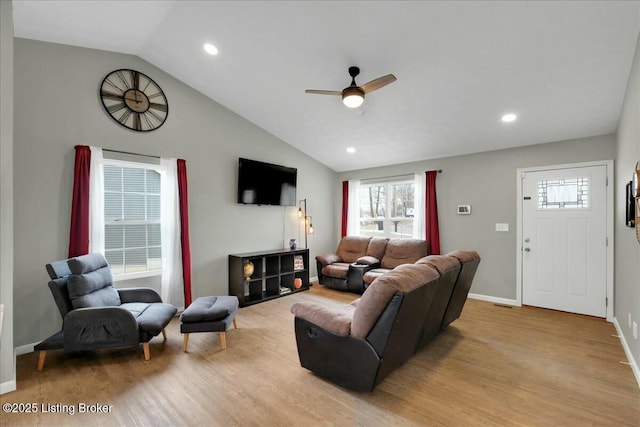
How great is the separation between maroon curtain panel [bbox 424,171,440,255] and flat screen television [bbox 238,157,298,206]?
2504mm

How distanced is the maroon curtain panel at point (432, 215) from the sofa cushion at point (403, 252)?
5.6 inches

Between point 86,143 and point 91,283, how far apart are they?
1.68m

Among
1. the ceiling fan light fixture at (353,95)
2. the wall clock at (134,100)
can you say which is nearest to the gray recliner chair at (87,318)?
the wall clock at (134,100)

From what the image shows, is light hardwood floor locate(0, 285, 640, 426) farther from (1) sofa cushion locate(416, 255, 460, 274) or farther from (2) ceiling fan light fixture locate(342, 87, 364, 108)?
(2) ceiling fan light fixture locate(342, 87, 364, 108)

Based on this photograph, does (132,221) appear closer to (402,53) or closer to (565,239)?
(402,53)

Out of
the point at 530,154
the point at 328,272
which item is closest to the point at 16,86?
the point at 328,272

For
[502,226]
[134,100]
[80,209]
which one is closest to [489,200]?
[502,226]

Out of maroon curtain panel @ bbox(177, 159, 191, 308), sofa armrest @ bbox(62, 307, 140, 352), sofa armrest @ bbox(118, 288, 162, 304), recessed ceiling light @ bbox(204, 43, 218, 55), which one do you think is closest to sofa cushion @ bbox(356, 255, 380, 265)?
maroon curtain panel @ bbox(177, 159, 191, 308)

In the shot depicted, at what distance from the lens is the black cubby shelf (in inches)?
179

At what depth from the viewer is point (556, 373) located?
2541 millimetres

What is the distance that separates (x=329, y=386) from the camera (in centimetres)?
234

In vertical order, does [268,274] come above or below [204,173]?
below

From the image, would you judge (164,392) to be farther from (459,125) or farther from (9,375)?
(459,125)

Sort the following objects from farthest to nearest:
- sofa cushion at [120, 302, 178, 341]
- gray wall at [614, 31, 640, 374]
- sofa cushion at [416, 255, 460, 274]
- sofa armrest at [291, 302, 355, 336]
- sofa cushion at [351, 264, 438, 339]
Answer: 1. sofa cushion at [120, 302, 178, 341]
2. sofa cushion at [416, 255, 460, 274]
3. gray wall at [614, 31, 640, 374]
4. sofa armrest at [291, 302, 355, 336]
5. sofa cushion at [351, 264, 438, 339]
